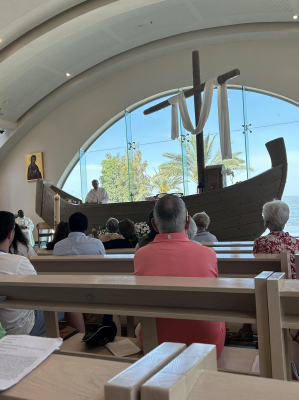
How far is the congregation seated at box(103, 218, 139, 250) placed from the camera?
377 cm

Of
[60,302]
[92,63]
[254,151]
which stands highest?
[92,63]

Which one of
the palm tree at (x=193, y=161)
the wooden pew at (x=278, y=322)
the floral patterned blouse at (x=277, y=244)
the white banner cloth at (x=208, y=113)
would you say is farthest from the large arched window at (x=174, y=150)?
the wooden pew at (x=278, y=322)

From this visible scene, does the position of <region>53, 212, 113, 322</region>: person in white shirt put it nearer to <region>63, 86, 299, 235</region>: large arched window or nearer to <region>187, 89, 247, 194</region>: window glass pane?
<region>63, 86, 299, 235</region>: large arched window

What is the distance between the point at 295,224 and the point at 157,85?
16.0 ft

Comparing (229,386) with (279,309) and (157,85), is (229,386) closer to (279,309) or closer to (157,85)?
(279,309)

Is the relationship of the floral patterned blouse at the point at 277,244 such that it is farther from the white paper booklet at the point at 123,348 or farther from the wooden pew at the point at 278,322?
the wooden pew at the point at 278,322

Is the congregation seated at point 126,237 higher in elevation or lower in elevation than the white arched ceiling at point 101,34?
lower

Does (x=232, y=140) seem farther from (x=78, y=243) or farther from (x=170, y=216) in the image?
(x=170, y=216)

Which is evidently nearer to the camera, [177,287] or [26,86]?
[177,287]

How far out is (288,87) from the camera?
321 inches

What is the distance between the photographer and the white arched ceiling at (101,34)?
25.0ft

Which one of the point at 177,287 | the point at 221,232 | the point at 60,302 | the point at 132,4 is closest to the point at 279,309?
the point at 177,287

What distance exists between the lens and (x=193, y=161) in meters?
10.1

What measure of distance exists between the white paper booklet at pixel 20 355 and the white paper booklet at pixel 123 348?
74 cm
